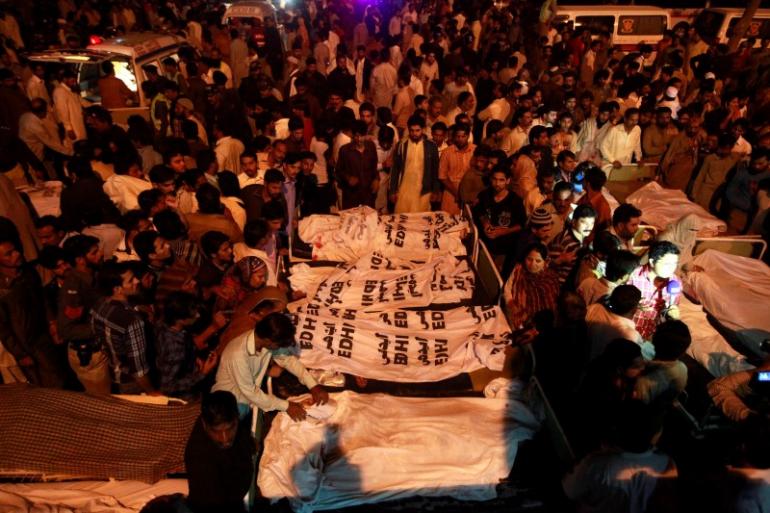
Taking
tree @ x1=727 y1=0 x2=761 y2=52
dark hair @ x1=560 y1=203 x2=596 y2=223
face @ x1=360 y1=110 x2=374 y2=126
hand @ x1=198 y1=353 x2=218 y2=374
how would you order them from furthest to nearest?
tree @ x1=727 y1=0 x2=761 y2=52 → face @ x1=360 y1=110 x2=374 y2=126 → dark hair @ x1=560 y1=203 x2=596 y2=223 → hand @ x1=198 y1=353 x2=218 y2=374

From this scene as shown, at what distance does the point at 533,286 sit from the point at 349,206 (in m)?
3.88

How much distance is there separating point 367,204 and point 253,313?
4.18 m

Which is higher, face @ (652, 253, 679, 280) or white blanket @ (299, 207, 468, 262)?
face @ (652, 253, 679, 280)

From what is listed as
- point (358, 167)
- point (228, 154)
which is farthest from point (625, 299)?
point (228, 154)

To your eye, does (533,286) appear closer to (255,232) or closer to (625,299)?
(625,299)

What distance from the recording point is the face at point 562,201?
627cm

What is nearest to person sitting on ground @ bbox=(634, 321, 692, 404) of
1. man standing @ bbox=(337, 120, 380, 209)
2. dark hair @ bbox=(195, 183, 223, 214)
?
dark hair @ bbox=(195, 183, 223, 214)

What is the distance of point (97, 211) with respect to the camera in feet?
20.0

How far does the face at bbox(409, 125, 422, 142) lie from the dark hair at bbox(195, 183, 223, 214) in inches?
119

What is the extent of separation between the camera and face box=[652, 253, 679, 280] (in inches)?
200

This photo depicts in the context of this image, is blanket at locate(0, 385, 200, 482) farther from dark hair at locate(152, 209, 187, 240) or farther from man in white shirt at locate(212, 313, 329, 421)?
dark hair at locate(152, 209, 187, 240)

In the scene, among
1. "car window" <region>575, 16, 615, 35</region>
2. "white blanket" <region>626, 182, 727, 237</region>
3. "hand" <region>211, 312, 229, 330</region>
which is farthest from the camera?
"car window" <region>575, 16, 615, 35</region>

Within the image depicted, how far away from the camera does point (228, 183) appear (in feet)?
21.8

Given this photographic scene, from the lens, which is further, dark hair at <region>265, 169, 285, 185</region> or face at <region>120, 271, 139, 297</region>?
dark hair at <region>265, 169, 285, 185</region>
